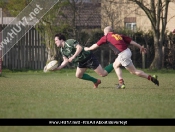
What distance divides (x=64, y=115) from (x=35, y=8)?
20.2 meters

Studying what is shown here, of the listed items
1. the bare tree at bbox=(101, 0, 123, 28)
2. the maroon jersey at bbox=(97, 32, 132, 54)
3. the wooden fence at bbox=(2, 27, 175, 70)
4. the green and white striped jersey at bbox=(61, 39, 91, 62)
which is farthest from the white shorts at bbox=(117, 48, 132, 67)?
the bare tree at bbox=(101, 0, 123, 28)

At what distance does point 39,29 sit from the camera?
99.7 feet

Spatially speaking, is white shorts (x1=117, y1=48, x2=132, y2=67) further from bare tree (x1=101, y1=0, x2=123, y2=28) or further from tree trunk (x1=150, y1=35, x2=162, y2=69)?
bare tree (x1=101, y1=0, x2=123, y2=28)

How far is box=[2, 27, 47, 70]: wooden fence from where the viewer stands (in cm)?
3019

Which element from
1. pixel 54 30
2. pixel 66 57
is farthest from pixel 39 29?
pixel 66 57

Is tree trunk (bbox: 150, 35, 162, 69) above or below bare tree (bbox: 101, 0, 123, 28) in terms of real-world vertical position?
below

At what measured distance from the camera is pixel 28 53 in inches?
1218

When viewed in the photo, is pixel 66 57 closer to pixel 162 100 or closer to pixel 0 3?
pixel 162 100

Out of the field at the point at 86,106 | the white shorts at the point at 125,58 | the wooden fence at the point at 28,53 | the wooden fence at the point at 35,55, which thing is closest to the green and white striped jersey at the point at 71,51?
the white shorts at the point at 125,58

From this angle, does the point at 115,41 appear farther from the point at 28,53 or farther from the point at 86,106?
the point at 28,53

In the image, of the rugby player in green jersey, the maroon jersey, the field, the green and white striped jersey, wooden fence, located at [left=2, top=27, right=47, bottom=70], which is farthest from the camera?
wooden fence, located at [left=2, top=27, right=47, bottom=70]

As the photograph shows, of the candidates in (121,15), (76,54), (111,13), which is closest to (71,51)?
(76,54)

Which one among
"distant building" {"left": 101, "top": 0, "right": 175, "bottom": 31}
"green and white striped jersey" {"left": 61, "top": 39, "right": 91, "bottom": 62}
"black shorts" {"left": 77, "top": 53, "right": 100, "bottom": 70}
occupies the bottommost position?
"black shorts" {"left": 77, "top": 53, "right": 100, "bottom": 70}

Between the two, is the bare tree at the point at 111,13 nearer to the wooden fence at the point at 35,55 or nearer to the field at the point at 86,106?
the wooden fence at the point at 35,55
